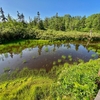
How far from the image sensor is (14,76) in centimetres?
947

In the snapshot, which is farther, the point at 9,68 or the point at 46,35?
the point at 46,35

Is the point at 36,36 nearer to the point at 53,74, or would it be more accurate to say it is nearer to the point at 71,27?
the point at 53,74

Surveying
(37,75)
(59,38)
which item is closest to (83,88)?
(37,75)

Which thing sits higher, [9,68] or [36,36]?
[36,36]

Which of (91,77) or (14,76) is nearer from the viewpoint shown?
(91,77)

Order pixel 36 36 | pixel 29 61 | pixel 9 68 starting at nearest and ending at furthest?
pixel 9 68, pixel 29 61, pixel 36 36

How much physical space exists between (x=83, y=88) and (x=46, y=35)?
20677 mm

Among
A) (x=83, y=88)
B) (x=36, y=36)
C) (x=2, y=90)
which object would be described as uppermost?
(x=36, y=36)

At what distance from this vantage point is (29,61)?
1267 cm

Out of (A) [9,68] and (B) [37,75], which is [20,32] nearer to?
(A) [9,68]

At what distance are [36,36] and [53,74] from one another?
17.9 meters

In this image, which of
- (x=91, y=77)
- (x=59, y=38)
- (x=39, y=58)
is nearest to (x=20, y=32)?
(x=59, y=38)

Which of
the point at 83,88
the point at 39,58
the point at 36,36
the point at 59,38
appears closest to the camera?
the point at 83,88

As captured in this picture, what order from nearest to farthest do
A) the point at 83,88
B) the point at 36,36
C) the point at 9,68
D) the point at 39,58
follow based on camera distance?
the point at 83,88 → the point at 9,68 → the point at 39,58 → the point at 36,36
